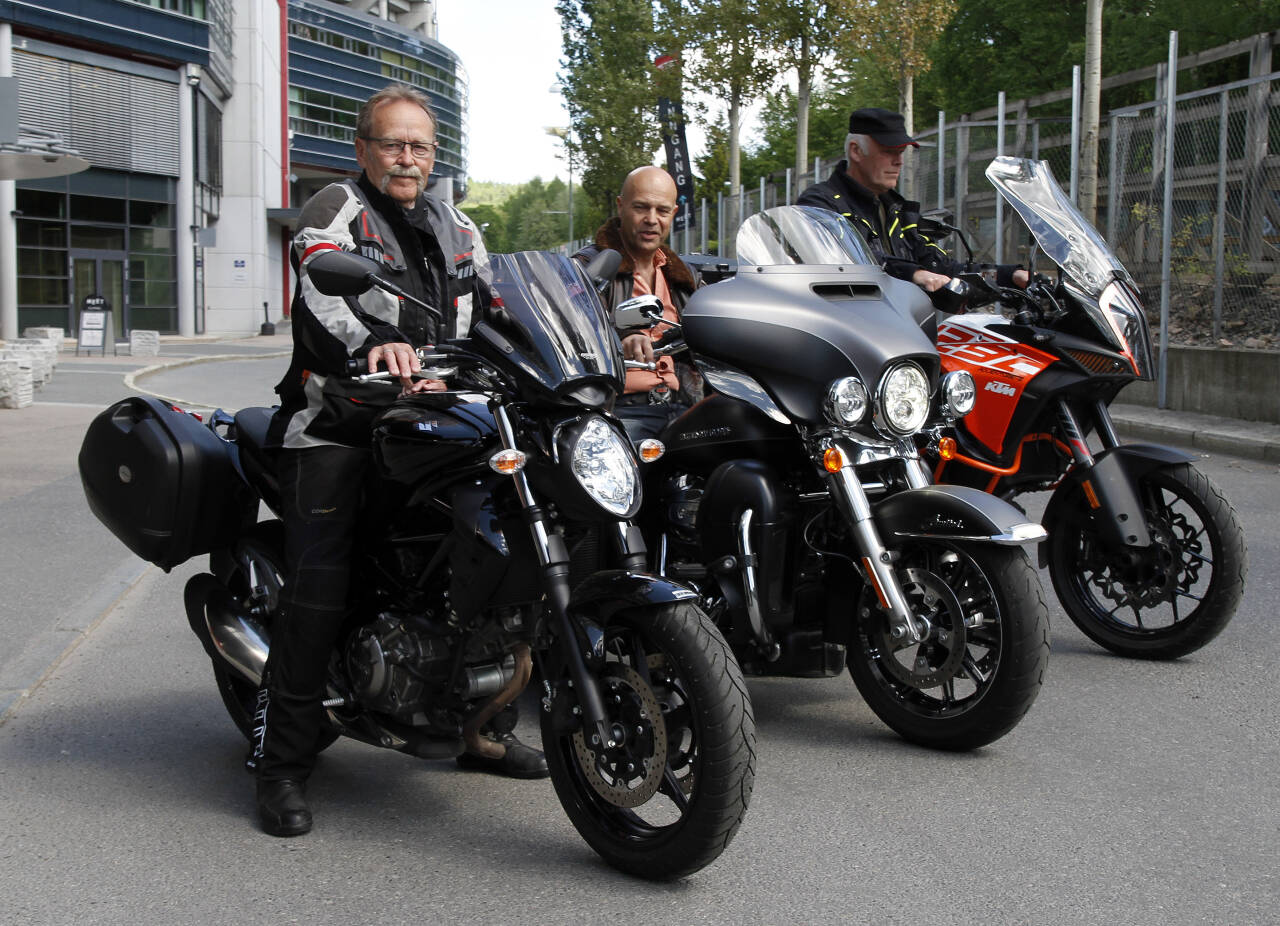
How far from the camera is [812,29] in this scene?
28.1m

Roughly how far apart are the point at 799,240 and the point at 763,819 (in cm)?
185

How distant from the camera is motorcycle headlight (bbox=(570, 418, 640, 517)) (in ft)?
10.7

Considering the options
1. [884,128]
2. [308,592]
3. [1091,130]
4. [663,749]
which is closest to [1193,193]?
[1091,130]

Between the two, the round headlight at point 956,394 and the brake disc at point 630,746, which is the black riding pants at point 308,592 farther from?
the round headlight at point 956,394

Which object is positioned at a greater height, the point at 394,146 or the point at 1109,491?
the point at 394,146

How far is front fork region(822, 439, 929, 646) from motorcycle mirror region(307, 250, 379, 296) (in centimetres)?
155

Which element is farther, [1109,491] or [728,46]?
[728,46]

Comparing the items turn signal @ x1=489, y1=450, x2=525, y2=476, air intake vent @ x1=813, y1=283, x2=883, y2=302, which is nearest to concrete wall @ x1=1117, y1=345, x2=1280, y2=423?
air intake vent @ x1=813, y1=283, x2=883, y2=302

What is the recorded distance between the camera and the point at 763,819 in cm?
385

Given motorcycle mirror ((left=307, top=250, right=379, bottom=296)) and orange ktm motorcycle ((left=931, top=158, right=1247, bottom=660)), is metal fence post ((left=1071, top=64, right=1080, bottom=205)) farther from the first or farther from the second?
motorcycle mirror ((left=307, top=250, right=379, bottom=296))

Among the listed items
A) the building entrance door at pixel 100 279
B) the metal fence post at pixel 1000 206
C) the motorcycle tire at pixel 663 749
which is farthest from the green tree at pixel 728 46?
the motorcycle tire at pixel 663 749

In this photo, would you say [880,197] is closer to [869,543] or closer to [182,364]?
[869,543]

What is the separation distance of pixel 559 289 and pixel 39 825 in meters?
2.02

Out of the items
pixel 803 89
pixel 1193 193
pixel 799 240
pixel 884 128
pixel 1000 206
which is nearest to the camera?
pixel 799 240
